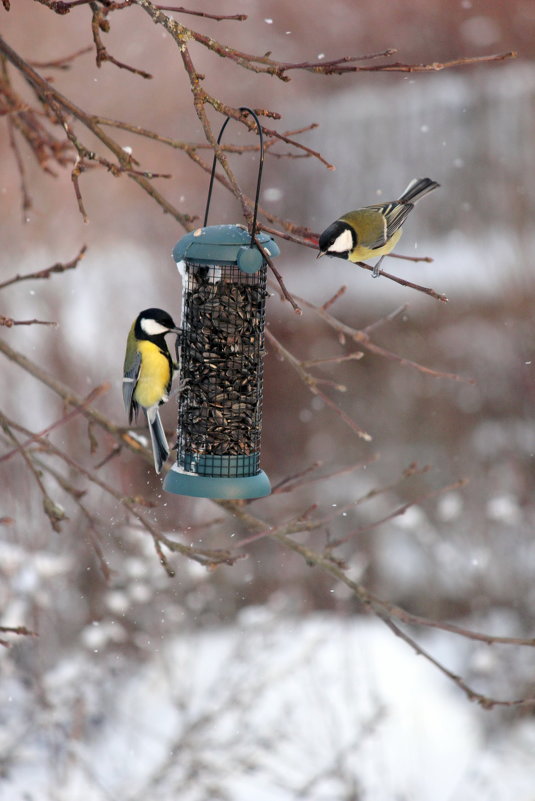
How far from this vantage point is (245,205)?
1424mm

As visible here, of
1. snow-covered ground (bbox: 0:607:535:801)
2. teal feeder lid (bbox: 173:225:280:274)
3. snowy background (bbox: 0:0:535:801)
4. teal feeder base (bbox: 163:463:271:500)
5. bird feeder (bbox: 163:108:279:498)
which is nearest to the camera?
teal feeder lid (bbox: 173:225:280:274)

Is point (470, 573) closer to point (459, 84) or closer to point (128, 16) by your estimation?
point (459, 84)

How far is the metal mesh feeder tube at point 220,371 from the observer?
2070mm

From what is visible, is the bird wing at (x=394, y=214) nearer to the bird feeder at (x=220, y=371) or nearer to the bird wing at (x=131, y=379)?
the bird feeder at (x=220, y=371)

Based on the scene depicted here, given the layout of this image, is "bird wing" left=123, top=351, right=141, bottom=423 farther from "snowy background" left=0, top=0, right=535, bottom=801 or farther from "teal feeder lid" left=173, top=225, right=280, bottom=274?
"snowy background" left=0, top=0, right=535, bottom=801

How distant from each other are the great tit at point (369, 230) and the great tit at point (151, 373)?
435 millimetres

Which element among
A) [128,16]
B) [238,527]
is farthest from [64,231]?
[238,527]

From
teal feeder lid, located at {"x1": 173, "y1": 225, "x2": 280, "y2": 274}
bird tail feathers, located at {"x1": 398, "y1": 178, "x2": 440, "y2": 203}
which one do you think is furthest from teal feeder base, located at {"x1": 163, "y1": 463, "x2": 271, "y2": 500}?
bird tail feathers, located at {"x1": 398, "y1": 178, "x2": 440, "y2": 203}

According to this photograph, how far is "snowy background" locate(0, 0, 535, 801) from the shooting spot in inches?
186

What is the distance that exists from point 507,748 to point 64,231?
404 centimetres

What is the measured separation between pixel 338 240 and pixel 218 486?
0.60 m

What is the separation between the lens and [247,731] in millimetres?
4613

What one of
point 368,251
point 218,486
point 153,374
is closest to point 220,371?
point 153,374

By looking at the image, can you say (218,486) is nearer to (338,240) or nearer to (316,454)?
(338,240)
